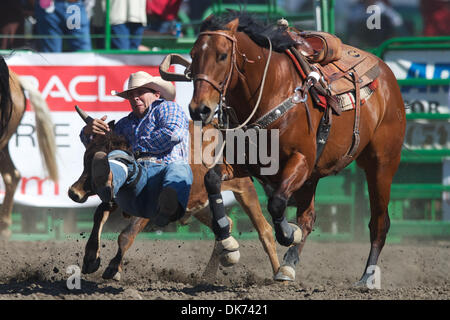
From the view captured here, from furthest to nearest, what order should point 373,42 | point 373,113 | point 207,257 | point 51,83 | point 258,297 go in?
point 373,42
point 51,83
point 207,257
point 373,113
point 258,297

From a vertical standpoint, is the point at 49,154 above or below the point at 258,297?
above

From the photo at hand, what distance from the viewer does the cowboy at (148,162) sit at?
4738mm

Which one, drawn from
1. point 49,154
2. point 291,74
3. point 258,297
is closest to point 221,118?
point 291,74

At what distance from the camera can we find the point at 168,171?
4984mm

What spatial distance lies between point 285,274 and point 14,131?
3.30 meters

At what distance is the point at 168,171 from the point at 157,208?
10.1 inches

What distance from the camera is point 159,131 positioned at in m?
4.99

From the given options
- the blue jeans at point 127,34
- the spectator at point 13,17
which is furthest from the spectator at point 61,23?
the spectator at point 13,17

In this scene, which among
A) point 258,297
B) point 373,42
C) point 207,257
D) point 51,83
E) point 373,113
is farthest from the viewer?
point 373,42

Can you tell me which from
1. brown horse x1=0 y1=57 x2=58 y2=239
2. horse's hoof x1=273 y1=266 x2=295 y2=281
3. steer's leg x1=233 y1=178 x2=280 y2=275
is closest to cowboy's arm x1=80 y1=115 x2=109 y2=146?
steer's leg x1=233 y1=178 x2=280 y2=275

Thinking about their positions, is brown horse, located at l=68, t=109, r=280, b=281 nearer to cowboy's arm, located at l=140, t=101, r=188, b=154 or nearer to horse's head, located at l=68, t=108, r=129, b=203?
horse's head, located at l=68, t=108, r=129, b=203

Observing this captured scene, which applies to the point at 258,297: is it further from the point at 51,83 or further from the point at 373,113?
the point at 51,83

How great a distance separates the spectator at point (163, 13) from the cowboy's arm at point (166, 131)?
10.2 feet

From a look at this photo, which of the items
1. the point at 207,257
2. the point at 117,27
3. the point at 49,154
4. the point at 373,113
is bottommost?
the point at 207,257
